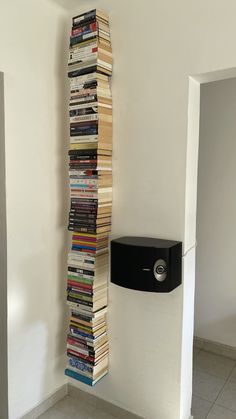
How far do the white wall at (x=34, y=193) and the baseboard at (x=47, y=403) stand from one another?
0.10 feet

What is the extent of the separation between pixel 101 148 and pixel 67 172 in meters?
0.38

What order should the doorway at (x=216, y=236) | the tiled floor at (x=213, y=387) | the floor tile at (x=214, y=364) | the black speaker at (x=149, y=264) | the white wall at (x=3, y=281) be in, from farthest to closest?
1. the doorway at (x=216, y=236)
2. the floor tile at (x=214, y=364)
3. the tiled floor at (x=213, y=387)
4. the white wall at (x=3, y=281)
5. the black speaker at (x=149, y=264)

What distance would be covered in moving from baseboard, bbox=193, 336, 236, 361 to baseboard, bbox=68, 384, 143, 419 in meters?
1.07

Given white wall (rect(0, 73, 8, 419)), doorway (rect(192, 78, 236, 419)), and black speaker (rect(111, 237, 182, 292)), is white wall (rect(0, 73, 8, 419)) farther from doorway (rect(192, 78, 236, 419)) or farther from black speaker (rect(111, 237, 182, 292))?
doorway (rect(192, 78, 236, 419))

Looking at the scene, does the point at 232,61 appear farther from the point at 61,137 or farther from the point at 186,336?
the point at 186,336

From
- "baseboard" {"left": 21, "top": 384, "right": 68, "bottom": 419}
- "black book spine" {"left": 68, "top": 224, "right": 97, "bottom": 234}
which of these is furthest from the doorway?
"black book spine" {"left": 68, "top": 224, "right": 97, "bottom": 234}

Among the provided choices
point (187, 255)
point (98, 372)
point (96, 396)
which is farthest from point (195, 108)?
point (96, 396)

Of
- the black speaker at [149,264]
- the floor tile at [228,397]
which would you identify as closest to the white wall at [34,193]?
the black speaker at [149,264]

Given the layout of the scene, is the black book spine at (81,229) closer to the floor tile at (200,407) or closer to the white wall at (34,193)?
the white wall at (34,193)

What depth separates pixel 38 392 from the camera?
77.2 inches

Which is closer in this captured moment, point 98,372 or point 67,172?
point 98,372

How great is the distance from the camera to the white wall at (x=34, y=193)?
172cm

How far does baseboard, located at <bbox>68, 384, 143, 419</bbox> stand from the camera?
1.90m

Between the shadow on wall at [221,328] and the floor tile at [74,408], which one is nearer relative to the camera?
the floor tile at [74,408]
